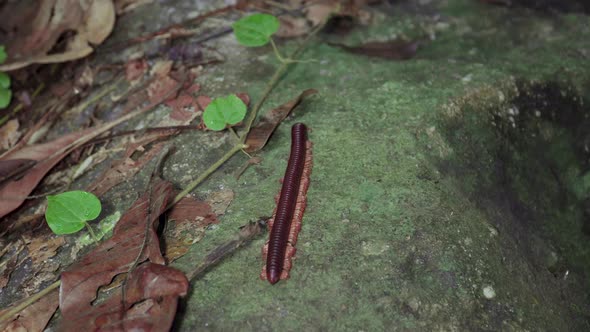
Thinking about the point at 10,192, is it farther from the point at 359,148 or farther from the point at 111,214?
the point at 359,148

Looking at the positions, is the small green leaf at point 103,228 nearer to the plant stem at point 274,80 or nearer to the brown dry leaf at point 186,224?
the brown dry leaf at point 186,224

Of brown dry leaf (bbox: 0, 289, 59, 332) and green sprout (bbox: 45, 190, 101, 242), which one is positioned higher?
green sprout (bbox: 45, 190, 101, 242)

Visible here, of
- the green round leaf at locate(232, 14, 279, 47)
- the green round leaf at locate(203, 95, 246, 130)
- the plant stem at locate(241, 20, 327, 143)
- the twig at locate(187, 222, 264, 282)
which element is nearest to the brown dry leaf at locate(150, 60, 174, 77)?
the green round leaf at locate(232, 14, 279, 47)

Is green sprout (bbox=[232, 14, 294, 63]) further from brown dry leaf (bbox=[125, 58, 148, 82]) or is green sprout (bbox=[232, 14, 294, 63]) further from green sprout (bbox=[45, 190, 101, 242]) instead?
green sprout (bbox=[45, 190, 101, 242])

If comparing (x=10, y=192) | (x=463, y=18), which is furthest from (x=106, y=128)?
(x=463, y=18)

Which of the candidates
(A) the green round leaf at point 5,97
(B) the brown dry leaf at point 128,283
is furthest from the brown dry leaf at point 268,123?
(A) the green round leaf at point 5,97
